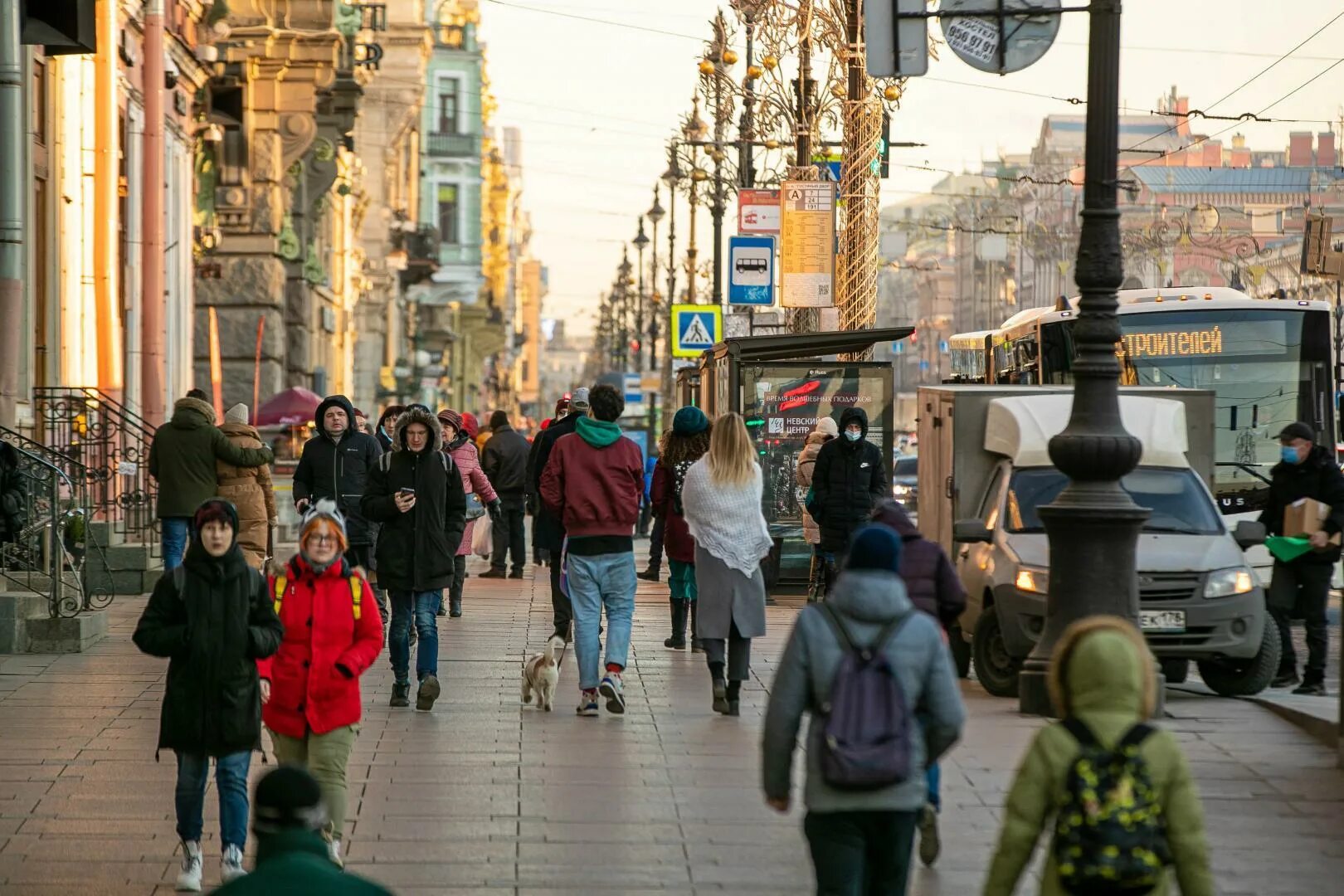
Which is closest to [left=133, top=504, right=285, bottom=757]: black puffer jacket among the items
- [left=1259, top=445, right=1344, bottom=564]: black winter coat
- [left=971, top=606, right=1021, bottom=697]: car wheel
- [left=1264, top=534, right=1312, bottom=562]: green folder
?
[left=971, top=606, right=1021, bottom=697]: car wheel

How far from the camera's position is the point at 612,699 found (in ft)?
41.1

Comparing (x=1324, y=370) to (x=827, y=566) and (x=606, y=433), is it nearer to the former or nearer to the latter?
(x=827, y=566)

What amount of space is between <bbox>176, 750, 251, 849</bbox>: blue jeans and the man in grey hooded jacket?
2.49 meters

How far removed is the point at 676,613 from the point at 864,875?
10.2 metres

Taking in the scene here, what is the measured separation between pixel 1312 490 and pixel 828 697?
9585 millimetres

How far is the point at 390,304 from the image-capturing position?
73.4 m

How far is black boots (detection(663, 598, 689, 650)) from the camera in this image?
1633 cm

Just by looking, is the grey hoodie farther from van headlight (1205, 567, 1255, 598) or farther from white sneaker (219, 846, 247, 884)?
van headlight (1205, 567, 1255, 598)

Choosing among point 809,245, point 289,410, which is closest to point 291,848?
point 809,245

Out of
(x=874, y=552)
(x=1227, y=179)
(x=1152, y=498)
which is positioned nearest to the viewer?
(x=874, y=552)

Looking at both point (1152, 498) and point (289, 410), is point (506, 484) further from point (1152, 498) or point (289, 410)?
point (289, 410)

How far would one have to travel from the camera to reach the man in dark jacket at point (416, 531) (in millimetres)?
12500

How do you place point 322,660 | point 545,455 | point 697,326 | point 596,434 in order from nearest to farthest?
point 322,660 < point 596,434 < point 545,455 < point 697,326

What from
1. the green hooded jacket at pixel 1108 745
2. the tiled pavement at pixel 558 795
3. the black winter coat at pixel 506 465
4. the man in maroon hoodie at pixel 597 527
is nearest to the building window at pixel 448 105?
the black winter coat at pixel 506 465
